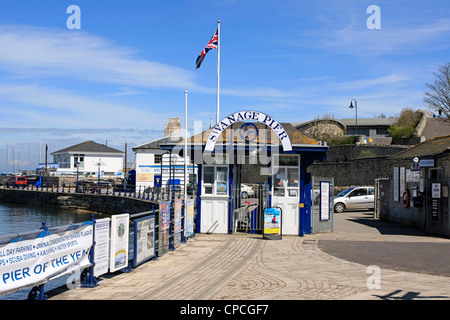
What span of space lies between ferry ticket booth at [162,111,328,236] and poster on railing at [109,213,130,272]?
7.83 meters

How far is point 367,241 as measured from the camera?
709 inches

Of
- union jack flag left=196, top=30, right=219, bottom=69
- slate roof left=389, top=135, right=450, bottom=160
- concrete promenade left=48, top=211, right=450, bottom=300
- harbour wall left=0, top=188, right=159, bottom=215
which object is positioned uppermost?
union jack flag left=196, top=30, right=219, bottom=69

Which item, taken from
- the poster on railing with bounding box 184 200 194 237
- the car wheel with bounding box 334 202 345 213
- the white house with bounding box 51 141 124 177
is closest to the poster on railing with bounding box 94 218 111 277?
the poster on railing with bounding box 184 200 194 237

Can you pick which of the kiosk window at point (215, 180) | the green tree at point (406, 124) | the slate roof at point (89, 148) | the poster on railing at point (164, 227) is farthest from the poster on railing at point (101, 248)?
the slate roof at point (89, 148)

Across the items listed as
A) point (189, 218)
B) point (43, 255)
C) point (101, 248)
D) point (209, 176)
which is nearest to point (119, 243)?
point (101, 248)

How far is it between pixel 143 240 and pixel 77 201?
4346 centimetres

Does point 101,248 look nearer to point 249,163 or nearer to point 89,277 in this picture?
point 89,277

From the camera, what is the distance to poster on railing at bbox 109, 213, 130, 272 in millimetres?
11016

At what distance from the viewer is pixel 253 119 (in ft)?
61.5

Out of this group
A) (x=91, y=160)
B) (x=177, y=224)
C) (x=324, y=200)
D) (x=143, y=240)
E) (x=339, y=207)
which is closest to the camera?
(x=143, y=240)

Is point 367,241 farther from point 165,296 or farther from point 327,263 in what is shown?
point 165,296

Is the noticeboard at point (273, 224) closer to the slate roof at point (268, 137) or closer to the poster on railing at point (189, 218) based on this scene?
the poster on railing at point (189, 218)

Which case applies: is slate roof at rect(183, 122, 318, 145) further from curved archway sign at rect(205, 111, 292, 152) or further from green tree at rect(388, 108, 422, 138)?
green tree at rect(388, 108, 422, 138)
